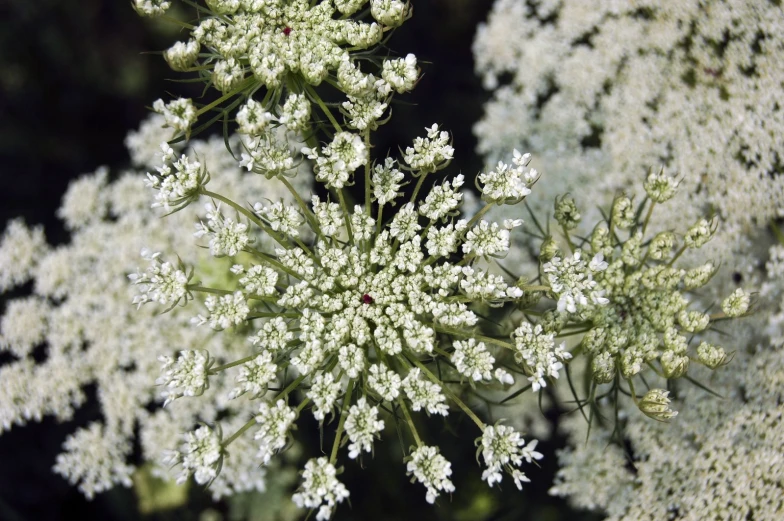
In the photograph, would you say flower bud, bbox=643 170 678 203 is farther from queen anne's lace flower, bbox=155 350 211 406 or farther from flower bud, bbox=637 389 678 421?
queen anne's lace flower, bbox=155 350 211 406

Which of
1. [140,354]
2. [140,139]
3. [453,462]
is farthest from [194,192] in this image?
[453,462]

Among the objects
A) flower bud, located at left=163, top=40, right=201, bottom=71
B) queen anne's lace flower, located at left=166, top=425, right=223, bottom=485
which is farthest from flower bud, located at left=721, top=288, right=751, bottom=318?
flower bud, located at left=163, top=40, right=201, bottom=71

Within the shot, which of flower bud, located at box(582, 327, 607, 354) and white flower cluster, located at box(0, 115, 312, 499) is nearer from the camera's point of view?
flower bud, located at box(582, 327, 607, 354)

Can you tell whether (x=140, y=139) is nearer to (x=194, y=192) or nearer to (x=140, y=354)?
(x=140, y=354)

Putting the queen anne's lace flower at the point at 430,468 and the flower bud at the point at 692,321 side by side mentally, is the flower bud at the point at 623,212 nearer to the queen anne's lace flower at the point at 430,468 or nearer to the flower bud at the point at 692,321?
the flower bud at the point at 692,321

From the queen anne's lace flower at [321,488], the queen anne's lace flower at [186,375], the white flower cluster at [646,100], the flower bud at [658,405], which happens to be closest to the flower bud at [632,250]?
the flower bud at [658,405]

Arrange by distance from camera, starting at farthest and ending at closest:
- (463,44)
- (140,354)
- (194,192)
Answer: (463,44)
(140,354)
(194,192)
